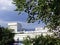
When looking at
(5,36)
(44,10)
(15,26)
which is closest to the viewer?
(44,10)

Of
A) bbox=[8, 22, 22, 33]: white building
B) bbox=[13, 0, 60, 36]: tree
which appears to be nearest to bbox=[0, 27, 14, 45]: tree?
bbox=[8, 22, 22, 33]: white building

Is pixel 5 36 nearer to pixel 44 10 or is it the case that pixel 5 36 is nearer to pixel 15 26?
pixel 15 26

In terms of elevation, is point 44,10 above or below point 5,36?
above

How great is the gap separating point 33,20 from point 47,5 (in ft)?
3.76

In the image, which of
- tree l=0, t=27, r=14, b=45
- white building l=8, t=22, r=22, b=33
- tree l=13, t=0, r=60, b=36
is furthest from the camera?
white building l=8, t=22, r=22, b=33

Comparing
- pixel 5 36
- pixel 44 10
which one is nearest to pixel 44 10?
pixel 44 10

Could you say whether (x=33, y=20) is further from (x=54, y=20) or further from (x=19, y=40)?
(x=19, y=40)

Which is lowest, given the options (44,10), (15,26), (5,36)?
(15,26)

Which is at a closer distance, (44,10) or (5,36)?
(44,10)

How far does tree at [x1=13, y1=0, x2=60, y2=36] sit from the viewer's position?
13625mm

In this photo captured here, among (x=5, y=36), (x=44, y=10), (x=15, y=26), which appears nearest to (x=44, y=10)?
(x=44, y=10)

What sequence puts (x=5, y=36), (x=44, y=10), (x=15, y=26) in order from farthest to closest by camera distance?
(x=15, y=26) → (x=5, y=36) → (x=44, y=10)

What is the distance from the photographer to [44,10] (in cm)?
1401

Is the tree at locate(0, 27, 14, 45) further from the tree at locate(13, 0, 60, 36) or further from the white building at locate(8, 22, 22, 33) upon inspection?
the tree at locate(13, 0, 60, 36)
